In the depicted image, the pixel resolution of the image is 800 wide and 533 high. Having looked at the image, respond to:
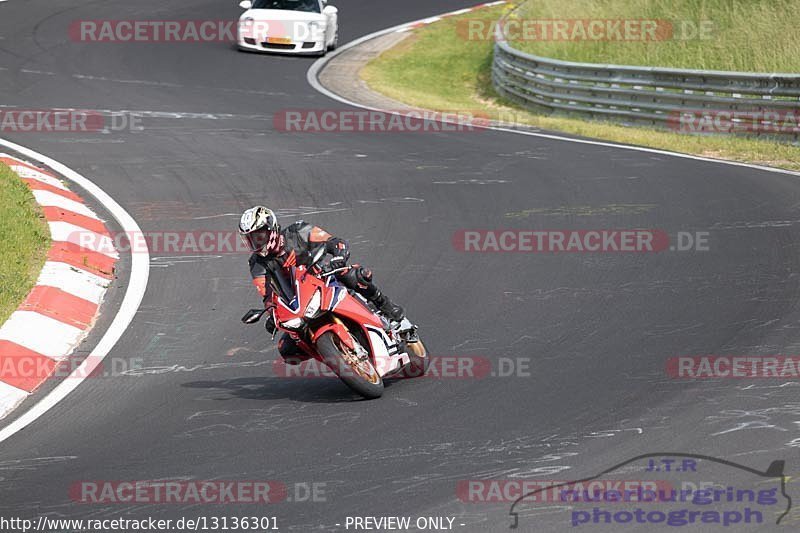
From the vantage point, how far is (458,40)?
99.7 ft

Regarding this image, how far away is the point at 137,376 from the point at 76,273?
257cm

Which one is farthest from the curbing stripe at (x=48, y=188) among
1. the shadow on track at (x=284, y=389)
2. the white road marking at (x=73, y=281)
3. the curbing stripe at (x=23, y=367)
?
the shadow on track at (x=284, y=389)

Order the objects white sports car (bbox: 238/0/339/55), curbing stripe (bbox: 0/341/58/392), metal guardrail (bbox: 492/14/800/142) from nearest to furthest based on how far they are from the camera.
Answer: curbing stripe (bbox: 0/341/58/392)
metal guardrail (bbox: 492/14/800/142)
white sports car (bbox: 238/0/339/55)

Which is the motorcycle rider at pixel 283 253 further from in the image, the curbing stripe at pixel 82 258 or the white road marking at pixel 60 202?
the white road marking at pixel 60 202

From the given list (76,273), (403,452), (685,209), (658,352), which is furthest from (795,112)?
(403,452)

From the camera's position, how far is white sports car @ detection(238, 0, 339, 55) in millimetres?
25812

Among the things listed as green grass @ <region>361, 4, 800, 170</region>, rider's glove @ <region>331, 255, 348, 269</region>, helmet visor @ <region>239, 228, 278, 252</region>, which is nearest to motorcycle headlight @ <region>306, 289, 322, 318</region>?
rider's glove @ <region>331, 255, 348, 269</region>

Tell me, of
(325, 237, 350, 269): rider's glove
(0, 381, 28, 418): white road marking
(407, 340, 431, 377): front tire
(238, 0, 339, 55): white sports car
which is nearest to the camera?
(325, 237, 350, 269): rider's glove

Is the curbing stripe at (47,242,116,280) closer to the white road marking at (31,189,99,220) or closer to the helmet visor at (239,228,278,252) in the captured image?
the white road marking at (31,189,99,220)

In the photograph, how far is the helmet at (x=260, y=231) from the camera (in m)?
7.50

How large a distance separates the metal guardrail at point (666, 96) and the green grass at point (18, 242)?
427 inches

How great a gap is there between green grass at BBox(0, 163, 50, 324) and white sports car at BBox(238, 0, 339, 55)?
42.8 ft

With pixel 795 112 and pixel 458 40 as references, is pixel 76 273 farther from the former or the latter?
pixel 458 40

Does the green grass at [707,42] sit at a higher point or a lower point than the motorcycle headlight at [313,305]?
lower
